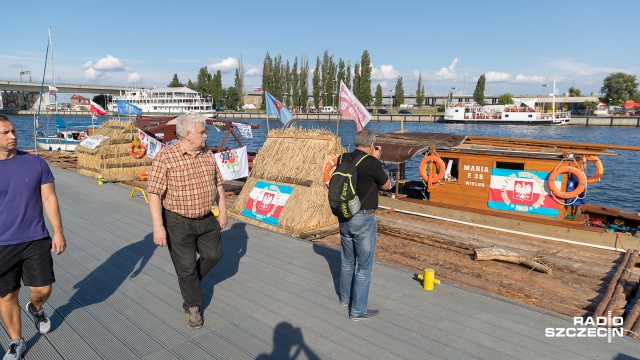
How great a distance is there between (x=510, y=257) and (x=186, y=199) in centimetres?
529

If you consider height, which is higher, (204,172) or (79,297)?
(204,172)

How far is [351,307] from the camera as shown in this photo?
4.47 meters

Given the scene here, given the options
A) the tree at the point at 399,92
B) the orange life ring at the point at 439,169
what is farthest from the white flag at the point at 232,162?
the tree at the point at 399,92

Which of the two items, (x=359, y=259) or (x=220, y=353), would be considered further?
(x=359, y=259)

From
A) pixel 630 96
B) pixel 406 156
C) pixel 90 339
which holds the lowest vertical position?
pixel 90 339

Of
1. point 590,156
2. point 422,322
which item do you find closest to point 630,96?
point 590,156

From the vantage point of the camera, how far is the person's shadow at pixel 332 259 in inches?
217

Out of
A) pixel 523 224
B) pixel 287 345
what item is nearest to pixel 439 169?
pixel 523 224

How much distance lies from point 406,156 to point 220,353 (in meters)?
8.09

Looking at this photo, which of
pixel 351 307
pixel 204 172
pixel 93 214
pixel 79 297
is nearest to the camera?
pixel 204 172

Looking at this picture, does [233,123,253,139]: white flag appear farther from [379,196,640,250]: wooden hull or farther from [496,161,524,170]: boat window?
[496,161,524,170]: boat window

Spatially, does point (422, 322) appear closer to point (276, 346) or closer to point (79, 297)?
point (276, 346)

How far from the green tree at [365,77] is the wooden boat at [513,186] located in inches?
3229

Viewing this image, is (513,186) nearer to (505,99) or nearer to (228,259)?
(228,259)
